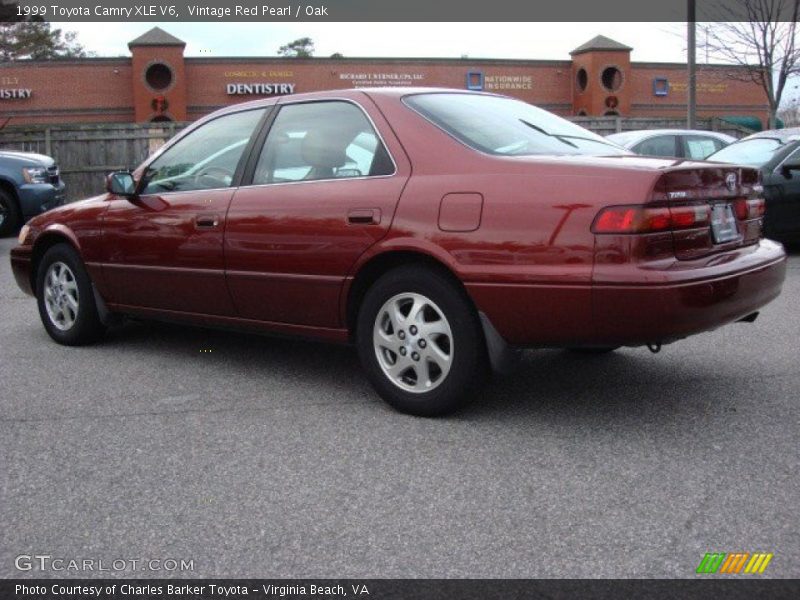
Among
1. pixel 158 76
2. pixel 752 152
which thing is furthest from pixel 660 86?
pixel 752 152

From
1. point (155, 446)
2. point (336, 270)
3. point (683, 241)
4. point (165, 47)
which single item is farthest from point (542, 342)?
point (165, 47)

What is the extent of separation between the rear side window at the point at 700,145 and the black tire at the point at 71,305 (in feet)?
35.1

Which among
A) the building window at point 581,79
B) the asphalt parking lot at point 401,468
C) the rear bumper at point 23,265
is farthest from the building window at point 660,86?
the rear bumper at point 23,265

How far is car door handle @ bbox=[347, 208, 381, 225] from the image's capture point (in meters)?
4.29

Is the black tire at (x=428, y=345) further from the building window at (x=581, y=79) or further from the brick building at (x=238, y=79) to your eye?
the building window at (x=581, y=79)

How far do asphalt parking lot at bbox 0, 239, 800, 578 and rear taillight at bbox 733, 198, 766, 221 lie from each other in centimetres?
88

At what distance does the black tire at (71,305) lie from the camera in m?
5.99

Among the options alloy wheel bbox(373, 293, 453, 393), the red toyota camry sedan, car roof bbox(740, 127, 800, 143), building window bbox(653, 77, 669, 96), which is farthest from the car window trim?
building window bbox(653, 77, 669, 96)

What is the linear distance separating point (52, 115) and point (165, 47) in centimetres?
579

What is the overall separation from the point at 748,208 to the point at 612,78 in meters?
41.7

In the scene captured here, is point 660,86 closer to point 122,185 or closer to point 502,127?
point 122,185

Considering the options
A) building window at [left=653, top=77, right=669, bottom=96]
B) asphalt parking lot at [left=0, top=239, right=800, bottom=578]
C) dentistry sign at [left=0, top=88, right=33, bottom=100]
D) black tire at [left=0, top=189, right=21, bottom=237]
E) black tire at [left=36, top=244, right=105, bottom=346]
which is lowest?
asphalt parking lot at [left=0, top=239, right=800, bottom=578]

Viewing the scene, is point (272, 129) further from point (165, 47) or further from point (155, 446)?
point (165, 47)

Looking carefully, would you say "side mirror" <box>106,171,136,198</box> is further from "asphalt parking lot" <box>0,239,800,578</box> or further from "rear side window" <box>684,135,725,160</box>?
"rear side window" <box>684,135,725,160</box>
